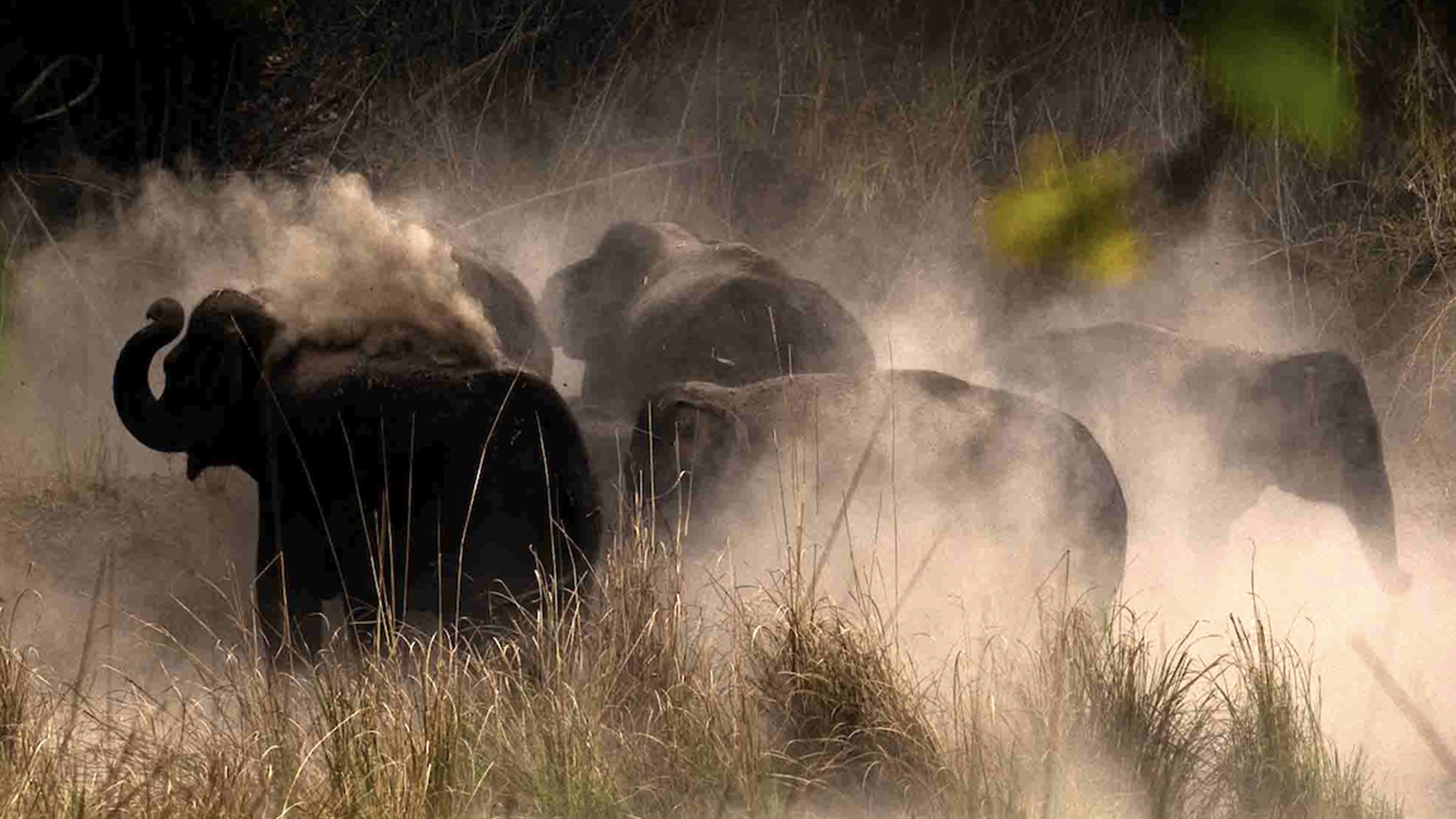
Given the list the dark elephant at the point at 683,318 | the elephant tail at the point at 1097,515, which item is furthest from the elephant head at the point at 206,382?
the elephant tail at the point at 1097,515

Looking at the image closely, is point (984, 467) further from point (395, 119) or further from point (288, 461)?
point (395, 119)

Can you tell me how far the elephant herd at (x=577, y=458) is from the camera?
5.98 meters

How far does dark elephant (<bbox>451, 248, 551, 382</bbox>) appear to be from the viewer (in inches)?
316

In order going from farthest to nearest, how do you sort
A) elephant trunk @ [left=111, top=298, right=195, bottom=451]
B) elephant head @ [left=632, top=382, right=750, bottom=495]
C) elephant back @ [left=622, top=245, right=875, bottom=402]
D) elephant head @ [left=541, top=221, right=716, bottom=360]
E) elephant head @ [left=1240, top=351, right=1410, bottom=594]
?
elephant head @ [left=541, top=221, right=716, bottom=360]
elephant back @ [left=622, top=245, right=875, bottom=402]
elephant head @ [left=1240, top=351, right=1410, bottom=594]
elephant head @ [left=632, top=382, right=750, bottom=495]
elephant trunk @ [left=111, top=298, right=195, bottom=451]

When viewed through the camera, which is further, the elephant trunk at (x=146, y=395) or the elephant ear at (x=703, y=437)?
the elephant ear at (x=703, y=437)

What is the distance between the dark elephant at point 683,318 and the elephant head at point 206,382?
1.95 m

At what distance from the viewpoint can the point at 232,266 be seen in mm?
9070

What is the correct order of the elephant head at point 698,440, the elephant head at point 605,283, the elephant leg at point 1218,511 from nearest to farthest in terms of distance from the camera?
the elephant head at point 698,440, the elephant leg at point 1218,511, the elephant head at point 605,283

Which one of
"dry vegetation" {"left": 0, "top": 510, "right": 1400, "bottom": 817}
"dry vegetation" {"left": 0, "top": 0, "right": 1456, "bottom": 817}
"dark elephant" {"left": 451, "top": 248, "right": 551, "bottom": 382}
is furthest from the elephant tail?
"dark elephant" {"left": 451, "top": 248, "right": 551, "bottom": 382}

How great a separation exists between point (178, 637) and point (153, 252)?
385 cm

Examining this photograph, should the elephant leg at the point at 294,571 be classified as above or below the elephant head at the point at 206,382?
below

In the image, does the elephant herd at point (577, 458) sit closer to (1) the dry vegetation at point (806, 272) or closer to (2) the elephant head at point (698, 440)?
(2) the elephant head at point (698, 440)

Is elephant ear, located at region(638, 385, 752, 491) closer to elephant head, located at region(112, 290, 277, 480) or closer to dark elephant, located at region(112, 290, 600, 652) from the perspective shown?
dark elephant, located at region(112, 290, 600, 652)

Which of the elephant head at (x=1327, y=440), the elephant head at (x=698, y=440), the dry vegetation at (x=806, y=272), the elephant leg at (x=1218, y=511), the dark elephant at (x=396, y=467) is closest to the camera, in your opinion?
the dry vegetation at (x=806, y=272)
